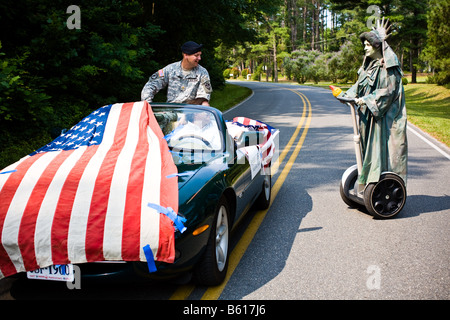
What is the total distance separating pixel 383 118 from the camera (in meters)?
5.30

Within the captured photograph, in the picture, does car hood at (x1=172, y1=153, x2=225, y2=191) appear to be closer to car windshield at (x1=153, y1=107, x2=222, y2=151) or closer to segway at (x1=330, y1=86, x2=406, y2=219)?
car windshield at (x1=153, y1=107, x2=222, y2=151)

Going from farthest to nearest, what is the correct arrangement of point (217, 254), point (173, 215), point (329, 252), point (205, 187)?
1. point (329, 252)
2. point (217, 254)
3. point (205, 187)
4. point (173, 215)

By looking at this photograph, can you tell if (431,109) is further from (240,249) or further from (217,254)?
(217,254)

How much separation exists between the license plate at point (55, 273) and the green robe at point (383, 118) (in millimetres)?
3635

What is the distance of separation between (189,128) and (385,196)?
8.35 feet

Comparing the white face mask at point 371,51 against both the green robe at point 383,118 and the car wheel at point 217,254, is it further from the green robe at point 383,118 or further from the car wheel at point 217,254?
the car wheel at point 217,254

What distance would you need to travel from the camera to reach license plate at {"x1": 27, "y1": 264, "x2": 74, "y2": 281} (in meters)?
3.04

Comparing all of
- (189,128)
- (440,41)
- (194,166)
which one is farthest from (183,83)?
(440,41)

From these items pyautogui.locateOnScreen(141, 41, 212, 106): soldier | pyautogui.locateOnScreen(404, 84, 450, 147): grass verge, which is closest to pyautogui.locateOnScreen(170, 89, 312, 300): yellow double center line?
pyautogui.locateOnScreen(141, 41, 212, 106): soldier

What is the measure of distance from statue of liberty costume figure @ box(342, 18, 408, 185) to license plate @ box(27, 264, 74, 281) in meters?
3.64

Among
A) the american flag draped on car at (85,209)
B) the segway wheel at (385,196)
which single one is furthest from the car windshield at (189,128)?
Answer: the segway wheel at (385,196)

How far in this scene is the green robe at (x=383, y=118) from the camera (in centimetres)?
515
